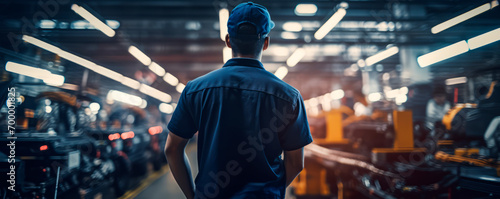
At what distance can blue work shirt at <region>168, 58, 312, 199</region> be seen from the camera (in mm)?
1083

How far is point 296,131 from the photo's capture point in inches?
45.4

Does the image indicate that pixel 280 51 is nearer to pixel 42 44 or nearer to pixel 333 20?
pixel 333 20

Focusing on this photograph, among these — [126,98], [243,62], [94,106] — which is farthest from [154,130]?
[126,98]

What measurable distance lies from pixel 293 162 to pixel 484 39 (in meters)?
7.14

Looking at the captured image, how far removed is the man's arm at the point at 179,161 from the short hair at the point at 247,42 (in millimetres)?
465

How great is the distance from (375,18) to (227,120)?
9.23m

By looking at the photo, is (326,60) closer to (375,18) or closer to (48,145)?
(375,18)

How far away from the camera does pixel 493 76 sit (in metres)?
5.11

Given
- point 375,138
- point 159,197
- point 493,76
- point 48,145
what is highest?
point 493,76

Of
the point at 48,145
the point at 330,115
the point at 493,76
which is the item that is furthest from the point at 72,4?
the point at 493,76

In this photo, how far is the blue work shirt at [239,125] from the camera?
1.08 meters

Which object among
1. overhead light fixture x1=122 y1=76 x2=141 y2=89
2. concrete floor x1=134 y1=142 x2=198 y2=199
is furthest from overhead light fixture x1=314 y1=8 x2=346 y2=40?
overhead light fixture x1=122 y1=76 x2=141 y2=89

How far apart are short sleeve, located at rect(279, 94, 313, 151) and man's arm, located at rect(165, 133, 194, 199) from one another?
0.44 m

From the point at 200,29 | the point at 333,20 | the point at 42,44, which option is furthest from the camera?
the point at 200,29
